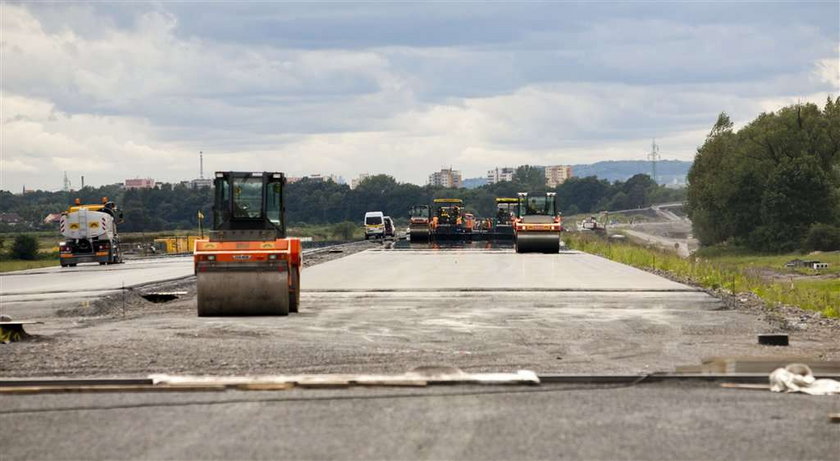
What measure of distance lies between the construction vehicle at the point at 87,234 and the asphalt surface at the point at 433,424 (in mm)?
41278

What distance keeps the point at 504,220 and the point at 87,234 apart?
3037cm

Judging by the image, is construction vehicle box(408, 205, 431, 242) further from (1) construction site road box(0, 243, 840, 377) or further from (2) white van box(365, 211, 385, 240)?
(1) construction site road box(0, 243, 840, 377)

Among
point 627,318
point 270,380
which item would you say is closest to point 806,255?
point 627,318

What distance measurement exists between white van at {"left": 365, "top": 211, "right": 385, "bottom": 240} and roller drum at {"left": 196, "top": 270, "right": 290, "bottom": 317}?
66.1 meters

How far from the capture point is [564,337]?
1783 cm

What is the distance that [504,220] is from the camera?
74.5 metres

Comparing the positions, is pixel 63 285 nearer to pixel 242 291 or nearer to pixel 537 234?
pixel 242 291

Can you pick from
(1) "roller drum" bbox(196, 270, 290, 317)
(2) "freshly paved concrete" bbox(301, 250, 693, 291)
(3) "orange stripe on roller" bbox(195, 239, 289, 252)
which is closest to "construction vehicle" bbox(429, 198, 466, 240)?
(2) "freshly paved concrete" bbox(301, 250, 693, 291)

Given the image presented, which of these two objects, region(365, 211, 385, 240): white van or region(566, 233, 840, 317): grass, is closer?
region(566, 233, 840, 317): grass

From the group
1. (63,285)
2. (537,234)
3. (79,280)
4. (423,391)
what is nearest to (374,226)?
(537,234)

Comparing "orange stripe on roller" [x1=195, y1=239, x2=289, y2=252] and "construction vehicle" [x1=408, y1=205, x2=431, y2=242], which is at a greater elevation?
"orange stripe on roller" [x1=195, y1=239, x2=289, y2=252]

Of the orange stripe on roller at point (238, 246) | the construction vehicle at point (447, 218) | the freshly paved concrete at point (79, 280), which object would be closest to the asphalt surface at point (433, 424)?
the orange stripe on roller at point (238, 246)

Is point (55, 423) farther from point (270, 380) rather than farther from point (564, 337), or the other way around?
point (564, 337)

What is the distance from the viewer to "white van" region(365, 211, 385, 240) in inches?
3467
